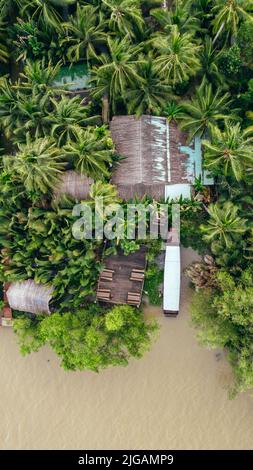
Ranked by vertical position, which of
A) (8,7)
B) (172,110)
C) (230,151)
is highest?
(8,7)

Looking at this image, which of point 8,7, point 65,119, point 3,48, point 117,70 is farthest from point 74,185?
point 8,7

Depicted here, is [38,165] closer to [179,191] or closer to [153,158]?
[153,158]

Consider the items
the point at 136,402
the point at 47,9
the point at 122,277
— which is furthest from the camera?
the point at 136,402

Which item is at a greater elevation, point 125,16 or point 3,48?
point 125,16

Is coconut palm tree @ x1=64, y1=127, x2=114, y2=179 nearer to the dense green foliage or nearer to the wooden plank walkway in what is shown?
the wooden plank walkway

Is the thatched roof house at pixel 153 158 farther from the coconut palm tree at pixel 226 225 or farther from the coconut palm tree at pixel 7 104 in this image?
the coconut palm tree at pixel 7 104

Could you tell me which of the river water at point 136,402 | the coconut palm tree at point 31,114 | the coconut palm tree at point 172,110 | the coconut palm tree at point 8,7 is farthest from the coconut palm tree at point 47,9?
the river water at point 136,402
